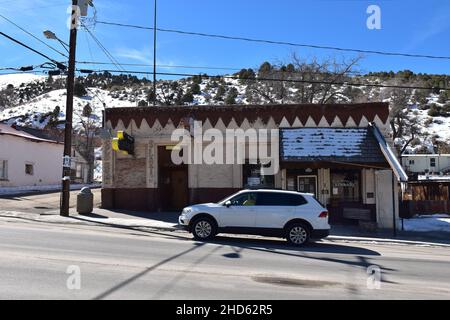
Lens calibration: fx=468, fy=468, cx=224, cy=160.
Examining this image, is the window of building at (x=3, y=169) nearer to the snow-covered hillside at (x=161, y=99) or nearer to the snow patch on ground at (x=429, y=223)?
the snow patch on ground at (x=429, y=223)

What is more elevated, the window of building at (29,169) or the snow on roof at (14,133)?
the snow on roof at (14,133)

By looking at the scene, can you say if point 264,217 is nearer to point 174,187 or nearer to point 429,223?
point 174,187

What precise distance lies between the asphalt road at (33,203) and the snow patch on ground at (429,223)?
1485 cm

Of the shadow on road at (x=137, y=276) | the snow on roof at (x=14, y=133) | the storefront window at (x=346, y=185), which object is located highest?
the snow on roof at (x=14, y=133)

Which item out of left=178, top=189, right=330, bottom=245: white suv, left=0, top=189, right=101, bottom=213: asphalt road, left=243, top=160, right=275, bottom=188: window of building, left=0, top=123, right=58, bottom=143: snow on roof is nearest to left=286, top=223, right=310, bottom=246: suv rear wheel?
left=178, top=189, right=330, bottom=245: white suv

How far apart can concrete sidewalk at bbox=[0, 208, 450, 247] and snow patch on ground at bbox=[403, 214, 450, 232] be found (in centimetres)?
106

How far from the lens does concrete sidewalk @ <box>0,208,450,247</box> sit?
54.3 feet

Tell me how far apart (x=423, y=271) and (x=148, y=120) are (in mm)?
15040

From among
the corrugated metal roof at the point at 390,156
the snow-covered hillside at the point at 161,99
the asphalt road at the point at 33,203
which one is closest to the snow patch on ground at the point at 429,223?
the corrugated metal roof at the point at 390,156

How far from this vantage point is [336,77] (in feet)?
126

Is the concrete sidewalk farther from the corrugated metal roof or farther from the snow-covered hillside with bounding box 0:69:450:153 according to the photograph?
the snow-covered hillside with bounding box 0:69:450:153

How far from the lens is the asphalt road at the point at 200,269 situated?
23.5 feet

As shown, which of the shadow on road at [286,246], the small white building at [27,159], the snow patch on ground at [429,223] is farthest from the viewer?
the small white building at [27,159]

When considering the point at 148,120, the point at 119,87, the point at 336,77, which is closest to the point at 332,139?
the point at 148,120
